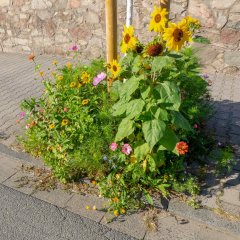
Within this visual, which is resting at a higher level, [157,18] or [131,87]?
[157,18]

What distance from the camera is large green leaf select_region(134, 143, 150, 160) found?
8.20ft

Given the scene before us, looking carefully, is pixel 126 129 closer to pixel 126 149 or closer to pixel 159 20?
pixel 126 149

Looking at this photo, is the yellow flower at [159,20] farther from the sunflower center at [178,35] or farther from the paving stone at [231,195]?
the paving stone at [231,195]

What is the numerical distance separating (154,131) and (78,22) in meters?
4.80

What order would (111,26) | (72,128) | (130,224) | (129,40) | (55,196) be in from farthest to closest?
(111,26), (72,128), (55,196), (130,224), (129,40)

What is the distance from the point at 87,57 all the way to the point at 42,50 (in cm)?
130

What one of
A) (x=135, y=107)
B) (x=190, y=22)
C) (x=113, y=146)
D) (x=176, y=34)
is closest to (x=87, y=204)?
(x=113, y=146)

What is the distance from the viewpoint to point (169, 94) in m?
2.20

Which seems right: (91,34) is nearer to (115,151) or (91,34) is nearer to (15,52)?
(15,52)

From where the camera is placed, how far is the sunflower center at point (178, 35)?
2090mm

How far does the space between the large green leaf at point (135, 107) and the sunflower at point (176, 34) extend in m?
0.47

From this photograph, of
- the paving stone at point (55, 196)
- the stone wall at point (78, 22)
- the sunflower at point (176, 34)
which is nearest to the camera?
the sunflower at point (176, 34)

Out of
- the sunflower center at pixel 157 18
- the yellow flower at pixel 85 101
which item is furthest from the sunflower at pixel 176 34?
the yellow flower at pixel 85 101

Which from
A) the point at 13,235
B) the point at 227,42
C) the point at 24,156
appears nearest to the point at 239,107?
the point at 227,42
